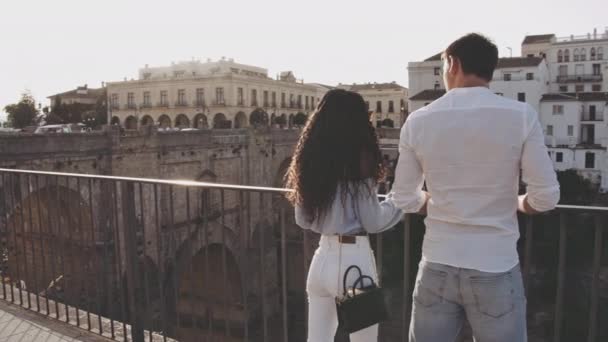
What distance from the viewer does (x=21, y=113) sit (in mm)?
49125

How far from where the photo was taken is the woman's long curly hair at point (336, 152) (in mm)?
2461

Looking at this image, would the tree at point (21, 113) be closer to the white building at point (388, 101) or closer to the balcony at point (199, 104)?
the balcony at point (199, 104)

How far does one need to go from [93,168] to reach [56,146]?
171cm

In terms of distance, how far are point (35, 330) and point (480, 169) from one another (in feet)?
13.0

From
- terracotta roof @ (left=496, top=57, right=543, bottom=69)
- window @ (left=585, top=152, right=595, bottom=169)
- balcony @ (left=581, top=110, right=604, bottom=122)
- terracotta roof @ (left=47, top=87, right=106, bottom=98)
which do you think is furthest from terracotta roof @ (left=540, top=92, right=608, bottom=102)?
terracotta roof @ (left=47, top=87, right=106, bottom=98)

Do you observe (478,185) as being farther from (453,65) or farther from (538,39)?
(538,39)

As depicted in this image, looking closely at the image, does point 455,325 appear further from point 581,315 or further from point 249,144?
point 249,144

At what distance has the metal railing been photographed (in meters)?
3.74

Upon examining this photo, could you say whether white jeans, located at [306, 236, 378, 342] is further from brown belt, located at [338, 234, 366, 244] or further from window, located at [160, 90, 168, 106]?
window, located at [160, 90, 168, 106]

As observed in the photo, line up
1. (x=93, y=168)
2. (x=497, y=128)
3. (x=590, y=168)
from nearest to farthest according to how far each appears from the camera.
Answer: (x=497, y=128)
(x=93, y=168)
(x=590, y=168)

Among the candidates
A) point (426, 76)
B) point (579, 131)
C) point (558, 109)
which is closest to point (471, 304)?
point (579, 131)

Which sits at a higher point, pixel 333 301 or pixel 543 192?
pixel 543 192

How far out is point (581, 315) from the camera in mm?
20766

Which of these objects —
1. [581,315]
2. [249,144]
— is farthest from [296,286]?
[581,315]
